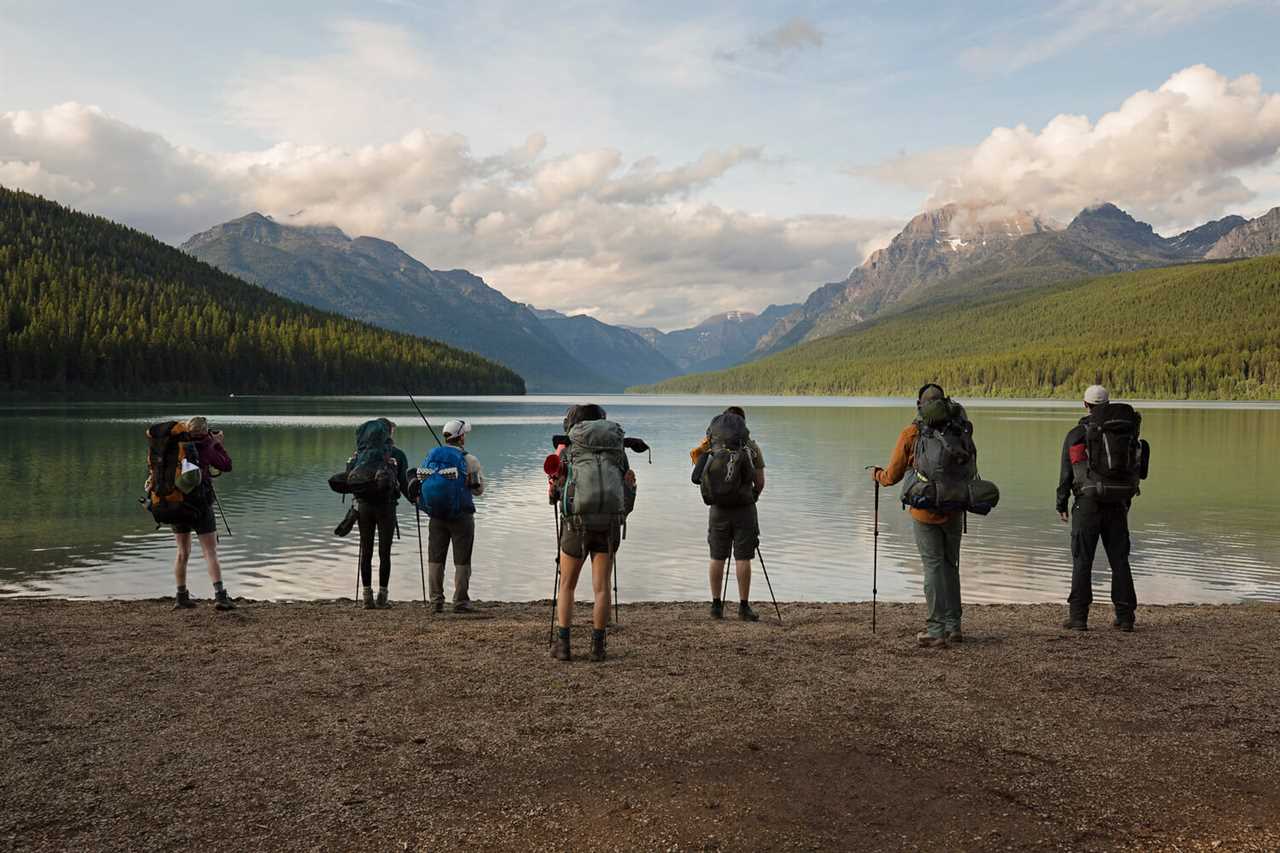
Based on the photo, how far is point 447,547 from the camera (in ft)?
45.2

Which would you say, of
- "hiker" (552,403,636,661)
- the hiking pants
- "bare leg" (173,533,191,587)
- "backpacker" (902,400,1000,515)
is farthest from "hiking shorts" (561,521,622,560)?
"bare leg" (173,533,191,587)

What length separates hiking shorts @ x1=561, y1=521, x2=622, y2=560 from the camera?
10422 millimetres

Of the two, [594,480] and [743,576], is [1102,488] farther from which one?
[594,480]

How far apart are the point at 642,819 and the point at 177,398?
148256 millimetres

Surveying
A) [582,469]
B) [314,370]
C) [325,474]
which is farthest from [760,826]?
[314,370]

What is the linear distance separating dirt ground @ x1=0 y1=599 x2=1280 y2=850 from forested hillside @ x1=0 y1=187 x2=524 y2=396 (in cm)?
11183

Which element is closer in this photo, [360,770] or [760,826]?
[760,826]

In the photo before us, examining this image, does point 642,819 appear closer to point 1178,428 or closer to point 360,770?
point 360,770

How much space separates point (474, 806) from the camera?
20.8 ft

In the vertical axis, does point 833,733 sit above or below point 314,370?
below

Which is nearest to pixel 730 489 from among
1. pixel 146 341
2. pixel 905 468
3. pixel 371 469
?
pixel 905 468

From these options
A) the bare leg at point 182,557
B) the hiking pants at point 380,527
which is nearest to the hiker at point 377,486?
the hiking pants at point 380,527

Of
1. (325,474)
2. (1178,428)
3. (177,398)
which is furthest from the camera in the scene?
(177,398)

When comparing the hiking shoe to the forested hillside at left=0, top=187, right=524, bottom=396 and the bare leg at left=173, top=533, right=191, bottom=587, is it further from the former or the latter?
the forested hillside at left=0, top=187, right=524, bottom=396
